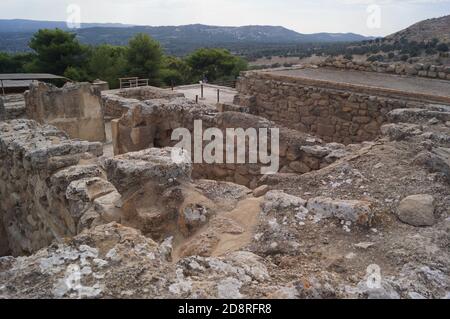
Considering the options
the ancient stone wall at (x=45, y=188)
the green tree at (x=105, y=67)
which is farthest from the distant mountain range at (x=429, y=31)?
the ancient stone wall at (x=45, y=188)

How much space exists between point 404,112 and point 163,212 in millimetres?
4927

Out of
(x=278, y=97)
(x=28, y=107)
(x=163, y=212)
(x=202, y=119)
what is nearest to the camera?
(x=163, y=212)

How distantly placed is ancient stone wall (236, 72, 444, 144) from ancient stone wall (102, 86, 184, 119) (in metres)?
2.53

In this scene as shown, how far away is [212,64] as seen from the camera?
37312mm

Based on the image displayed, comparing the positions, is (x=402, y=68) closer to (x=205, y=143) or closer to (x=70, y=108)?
(x=205, y=143)

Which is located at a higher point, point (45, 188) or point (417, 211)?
point (417, 211)

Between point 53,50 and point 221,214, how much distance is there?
31.7m

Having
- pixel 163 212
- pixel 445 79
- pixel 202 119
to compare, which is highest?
pixel 445 79

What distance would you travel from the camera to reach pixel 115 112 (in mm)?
13211

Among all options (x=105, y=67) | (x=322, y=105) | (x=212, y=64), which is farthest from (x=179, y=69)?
(x=322, y=105)
